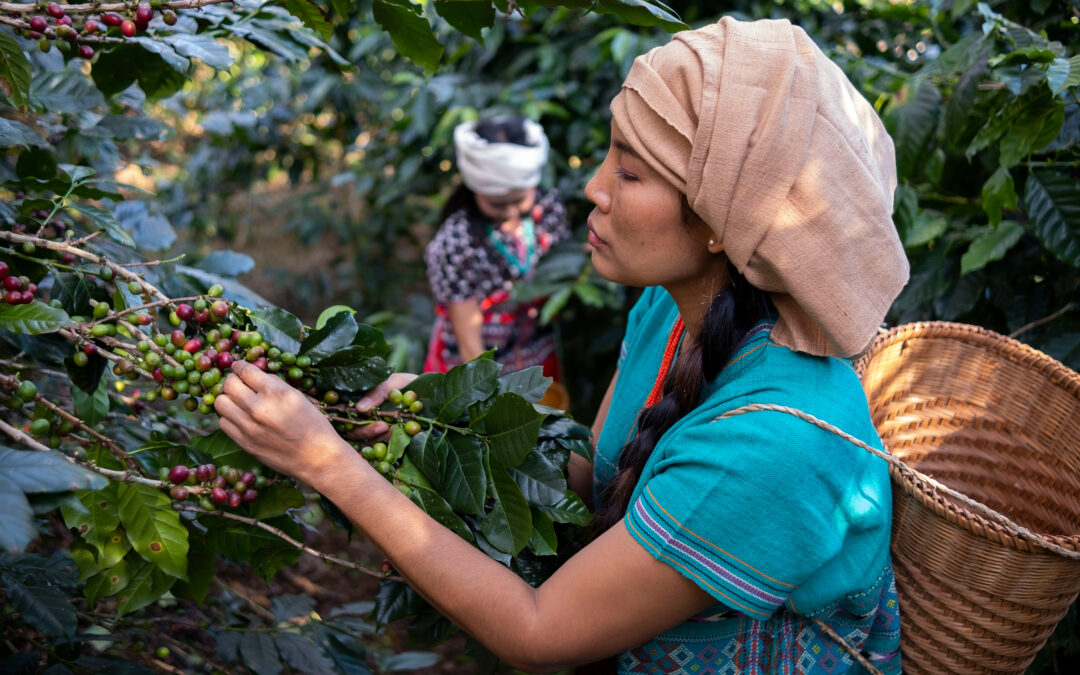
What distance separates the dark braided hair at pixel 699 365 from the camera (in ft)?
4.70

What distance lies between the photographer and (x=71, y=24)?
136 cm

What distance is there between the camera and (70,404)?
5.88 feet

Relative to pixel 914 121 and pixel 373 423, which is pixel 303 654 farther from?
pixel 914 121

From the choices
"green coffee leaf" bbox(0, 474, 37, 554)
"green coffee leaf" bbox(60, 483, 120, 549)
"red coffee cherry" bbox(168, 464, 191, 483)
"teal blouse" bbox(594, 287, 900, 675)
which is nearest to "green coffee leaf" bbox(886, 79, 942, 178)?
"teal blouse" bbox(594, 287, 900, 675)

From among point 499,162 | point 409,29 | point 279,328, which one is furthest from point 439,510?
point 499,162

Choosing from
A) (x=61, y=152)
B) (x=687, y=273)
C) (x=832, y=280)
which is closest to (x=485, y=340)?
(x=61, y=152)

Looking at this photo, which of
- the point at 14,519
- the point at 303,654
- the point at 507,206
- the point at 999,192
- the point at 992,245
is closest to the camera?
the point at 14,519

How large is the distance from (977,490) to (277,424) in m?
1.37

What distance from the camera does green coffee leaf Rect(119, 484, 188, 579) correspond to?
1335 millimetres

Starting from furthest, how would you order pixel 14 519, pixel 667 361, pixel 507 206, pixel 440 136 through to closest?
pixel 440 136 < pixel 507 206 < pixel 667 361 < pixel 14 519

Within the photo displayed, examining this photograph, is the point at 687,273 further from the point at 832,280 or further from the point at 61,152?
the point at 61,152

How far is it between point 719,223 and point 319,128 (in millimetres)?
4288

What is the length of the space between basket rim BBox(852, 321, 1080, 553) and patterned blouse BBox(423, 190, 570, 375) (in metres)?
2.04

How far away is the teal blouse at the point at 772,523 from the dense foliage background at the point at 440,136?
2.25 feet
